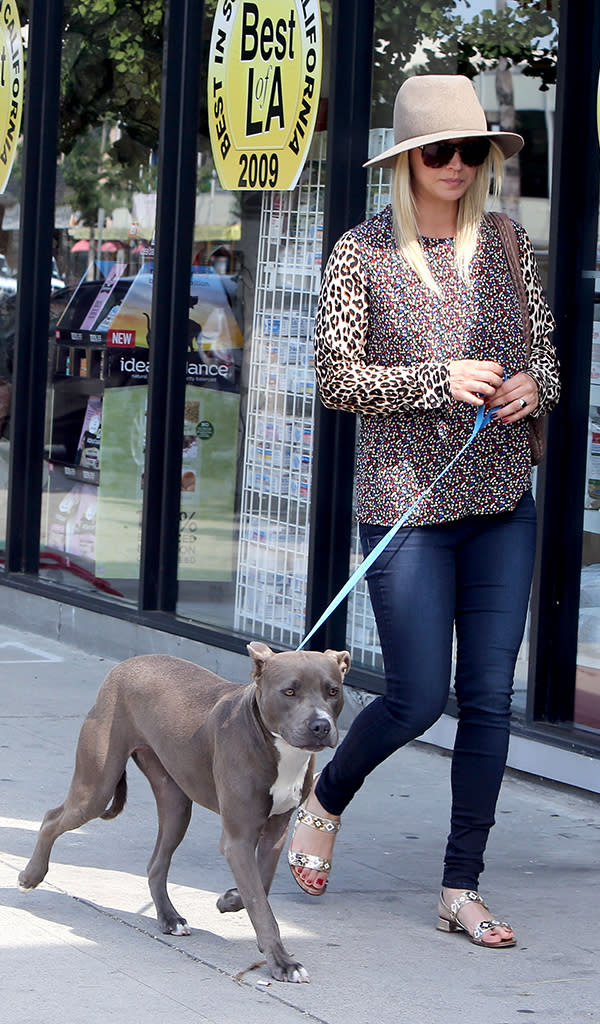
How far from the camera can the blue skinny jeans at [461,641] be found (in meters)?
4.08

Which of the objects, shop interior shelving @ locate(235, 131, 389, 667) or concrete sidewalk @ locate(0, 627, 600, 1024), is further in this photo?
shop interior shelving @ locate(235, 131, 389, 667)

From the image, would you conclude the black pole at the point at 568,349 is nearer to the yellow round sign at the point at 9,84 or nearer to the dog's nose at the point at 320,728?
the dog's nose at the point at 320,728

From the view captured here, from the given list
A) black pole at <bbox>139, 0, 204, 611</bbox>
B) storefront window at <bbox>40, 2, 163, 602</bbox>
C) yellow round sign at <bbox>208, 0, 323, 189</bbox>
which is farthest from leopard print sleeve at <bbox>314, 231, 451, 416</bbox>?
storefront window at <bbox>40, 2, 163, 602</bbox>

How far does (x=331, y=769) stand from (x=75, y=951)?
81cm

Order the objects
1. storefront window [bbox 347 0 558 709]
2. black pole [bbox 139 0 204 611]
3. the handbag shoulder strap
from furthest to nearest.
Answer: black pole [bbox 139 0 204 611] → storefront window [bbox 347 0 558 709] → the handbag shoulder strap

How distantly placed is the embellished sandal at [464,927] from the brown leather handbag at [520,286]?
1.11 meters

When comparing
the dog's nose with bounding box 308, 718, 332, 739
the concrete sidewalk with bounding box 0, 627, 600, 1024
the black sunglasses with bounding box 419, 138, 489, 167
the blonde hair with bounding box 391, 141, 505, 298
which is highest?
the black sunglasses with bounding box 419, 138, 489, 167

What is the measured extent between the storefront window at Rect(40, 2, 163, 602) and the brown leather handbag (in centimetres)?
362

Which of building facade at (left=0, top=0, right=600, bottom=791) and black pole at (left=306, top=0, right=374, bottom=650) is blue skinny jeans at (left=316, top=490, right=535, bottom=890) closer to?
building facade at (left=0, top=0, right=600, bottom=791)

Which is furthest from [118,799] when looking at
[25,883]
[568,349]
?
[568,349]

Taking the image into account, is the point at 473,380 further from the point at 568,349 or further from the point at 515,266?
the point at 568,349

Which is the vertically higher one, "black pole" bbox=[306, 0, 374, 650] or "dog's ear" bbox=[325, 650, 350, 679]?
"black pole" bbox=[306, 0, 374, 650]

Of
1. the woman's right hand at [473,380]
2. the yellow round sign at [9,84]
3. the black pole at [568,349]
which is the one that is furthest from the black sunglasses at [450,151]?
the yellow round sign at [9,84]

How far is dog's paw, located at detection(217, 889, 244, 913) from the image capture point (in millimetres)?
4121
